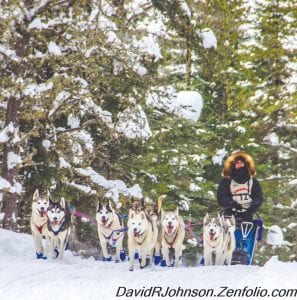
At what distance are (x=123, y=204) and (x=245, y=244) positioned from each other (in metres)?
4.81

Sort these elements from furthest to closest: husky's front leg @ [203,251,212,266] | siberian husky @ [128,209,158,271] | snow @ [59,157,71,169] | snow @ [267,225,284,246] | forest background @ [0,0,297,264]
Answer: snow @ [267,225,284,246] < snow @ [59,157,71,169] < forest background @ [0,0,297,264] < husky's front leg @ [203,251,212,266] < siberian husky @ [128,209,158,271]

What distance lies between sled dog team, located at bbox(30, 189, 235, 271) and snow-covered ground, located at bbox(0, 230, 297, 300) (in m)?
0.52

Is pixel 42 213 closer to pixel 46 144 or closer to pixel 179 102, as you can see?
pixel 46 144

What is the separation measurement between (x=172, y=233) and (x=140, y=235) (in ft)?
1.81

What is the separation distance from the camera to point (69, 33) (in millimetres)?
12477

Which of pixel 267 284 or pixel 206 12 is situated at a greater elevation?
pixel 206 12

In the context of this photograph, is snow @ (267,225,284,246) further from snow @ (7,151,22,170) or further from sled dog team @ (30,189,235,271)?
sled dog team @ (30,189,235,271)

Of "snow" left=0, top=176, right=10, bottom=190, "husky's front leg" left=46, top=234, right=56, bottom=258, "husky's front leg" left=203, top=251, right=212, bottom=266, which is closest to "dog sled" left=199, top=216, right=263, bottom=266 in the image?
"husky's front leg" left=203, top=251, right=212, bottom=266

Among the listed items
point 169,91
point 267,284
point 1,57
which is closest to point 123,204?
point 169,91

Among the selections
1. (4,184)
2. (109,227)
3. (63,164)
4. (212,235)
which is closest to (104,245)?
(109,227)

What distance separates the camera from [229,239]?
29.8ft

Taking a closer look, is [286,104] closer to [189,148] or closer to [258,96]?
[258,96]

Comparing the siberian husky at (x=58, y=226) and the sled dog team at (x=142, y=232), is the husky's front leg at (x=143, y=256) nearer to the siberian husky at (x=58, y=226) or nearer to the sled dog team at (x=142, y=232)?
the sled dog team at (x=142, y=232)

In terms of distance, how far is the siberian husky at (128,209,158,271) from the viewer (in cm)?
875
